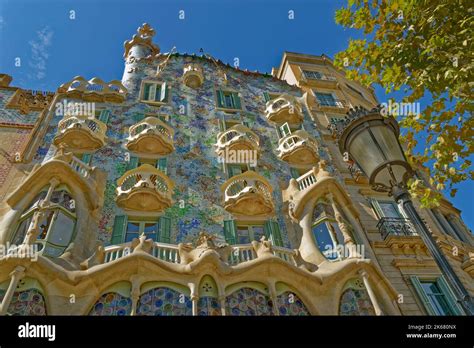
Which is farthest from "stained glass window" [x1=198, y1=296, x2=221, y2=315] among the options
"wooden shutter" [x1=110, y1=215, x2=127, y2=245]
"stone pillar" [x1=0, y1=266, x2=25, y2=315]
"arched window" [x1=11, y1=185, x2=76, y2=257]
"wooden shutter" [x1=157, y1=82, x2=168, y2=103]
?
"wooden shutter" [x1=157, y1=82, x2=168, y2=103]

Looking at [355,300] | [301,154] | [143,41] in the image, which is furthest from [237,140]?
[143,41]

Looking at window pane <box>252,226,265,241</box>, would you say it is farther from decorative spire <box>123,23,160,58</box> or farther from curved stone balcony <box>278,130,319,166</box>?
decorative spire <box>123,23,160,58</box>

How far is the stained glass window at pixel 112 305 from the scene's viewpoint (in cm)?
1075

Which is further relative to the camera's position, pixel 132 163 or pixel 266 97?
pixel 266 97

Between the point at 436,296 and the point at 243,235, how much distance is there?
7.04m

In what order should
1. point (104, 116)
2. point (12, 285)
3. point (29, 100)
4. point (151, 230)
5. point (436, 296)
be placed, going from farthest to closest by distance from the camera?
point (29, 100) < point (104, 116) < point (151, 230) < point (436, 296) < point (12, 285)

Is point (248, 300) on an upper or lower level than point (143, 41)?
→ lower

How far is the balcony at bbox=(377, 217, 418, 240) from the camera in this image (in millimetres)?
15797

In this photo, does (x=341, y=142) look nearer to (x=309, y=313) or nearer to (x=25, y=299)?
(x=309, y=313)

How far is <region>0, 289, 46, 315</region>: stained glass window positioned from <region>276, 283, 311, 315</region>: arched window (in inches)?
248

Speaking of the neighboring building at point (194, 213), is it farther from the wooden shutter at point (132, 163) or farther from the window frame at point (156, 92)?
the window frame at point (156, 92)

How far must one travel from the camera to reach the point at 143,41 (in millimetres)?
31500

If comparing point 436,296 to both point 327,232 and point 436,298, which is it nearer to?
point 436,298
